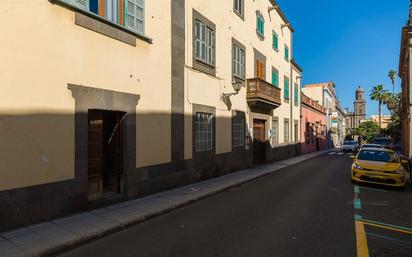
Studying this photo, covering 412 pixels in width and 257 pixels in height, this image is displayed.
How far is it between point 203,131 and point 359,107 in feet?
396

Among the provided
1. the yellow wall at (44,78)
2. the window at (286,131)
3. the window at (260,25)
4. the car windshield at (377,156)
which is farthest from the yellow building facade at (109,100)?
the window at (286,131)

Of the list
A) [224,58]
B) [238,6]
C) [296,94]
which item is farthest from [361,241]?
[296,94]

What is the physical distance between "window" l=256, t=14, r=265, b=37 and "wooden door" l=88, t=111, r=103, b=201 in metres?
13.9

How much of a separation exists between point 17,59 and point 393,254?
25.1ft

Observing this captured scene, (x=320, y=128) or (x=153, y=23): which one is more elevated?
(x=153, y=23)

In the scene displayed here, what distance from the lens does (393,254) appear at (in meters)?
4.68

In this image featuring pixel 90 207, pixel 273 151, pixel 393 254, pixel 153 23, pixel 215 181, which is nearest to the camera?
pixel 393 254

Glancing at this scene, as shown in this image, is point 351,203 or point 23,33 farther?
point 351,203

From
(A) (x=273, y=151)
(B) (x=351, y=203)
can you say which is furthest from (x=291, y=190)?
(A) (x=273, y=151)

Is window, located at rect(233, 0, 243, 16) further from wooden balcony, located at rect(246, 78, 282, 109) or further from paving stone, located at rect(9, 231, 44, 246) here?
paving stone, located at rect(9, 231, 44, 246)

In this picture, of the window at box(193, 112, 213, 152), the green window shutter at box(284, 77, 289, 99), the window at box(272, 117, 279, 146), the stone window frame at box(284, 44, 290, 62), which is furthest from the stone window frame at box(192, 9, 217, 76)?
the stone window frame at box(284, 44, 290, 62)

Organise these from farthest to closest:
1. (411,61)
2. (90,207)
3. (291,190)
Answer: (411,61) < (291,190) < (90,207)

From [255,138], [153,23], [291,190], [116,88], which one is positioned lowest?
[291,190]

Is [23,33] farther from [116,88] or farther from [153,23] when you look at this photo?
[153,23]
